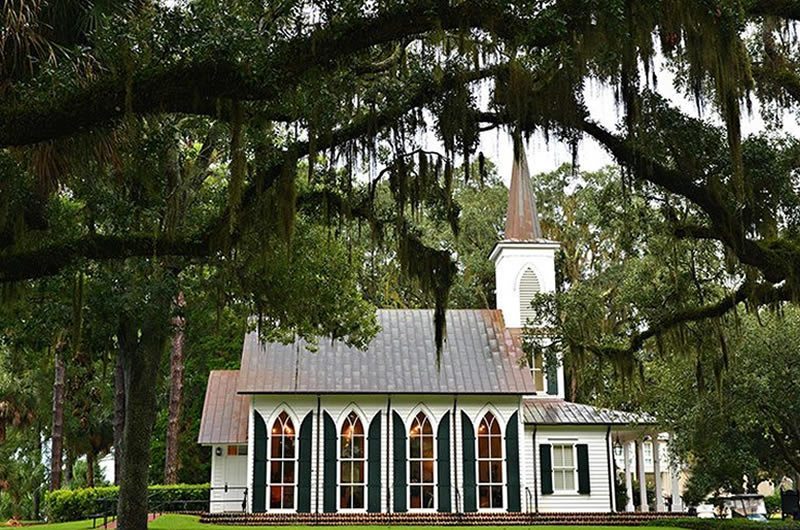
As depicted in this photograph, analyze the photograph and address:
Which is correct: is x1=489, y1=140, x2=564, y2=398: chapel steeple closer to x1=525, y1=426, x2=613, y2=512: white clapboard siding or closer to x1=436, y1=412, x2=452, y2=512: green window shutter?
x1=525, y1=426, x2=613, y2=512: white clapboard siding

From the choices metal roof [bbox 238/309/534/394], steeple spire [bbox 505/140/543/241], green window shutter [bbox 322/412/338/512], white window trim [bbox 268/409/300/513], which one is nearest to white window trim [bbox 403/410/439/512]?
metal roof [bbox 238/309/534/394]

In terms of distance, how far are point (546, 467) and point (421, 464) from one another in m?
3.59

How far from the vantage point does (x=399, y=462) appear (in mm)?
25172

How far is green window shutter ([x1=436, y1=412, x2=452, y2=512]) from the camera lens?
24969mm

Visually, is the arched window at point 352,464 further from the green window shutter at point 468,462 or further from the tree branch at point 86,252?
the tree branch at point 86,252

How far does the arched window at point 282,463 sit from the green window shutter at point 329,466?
84 centimetres

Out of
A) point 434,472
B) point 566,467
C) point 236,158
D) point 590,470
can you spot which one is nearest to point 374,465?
point 434,472

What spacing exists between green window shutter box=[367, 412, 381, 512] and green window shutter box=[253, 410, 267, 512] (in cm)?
280

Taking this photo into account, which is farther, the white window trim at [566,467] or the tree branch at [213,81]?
the white window trim at [566,467]

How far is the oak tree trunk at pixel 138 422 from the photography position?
51.6 feet

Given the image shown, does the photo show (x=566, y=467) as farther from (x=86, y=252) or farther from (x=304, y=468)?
(x=86, y=252)

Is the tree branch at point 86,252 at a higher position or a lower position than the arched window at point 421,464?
higher

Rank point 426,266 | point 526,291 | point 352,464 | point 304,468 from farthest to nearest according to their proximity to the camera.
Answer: point 526,291
point 352,464
point 304,468
point 426,266

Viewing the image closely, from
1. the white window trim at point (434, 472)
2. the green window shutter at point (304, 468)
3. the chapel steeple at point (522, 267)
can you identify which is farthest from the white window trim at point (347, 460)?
the chapel steeple at point (522, 267)
